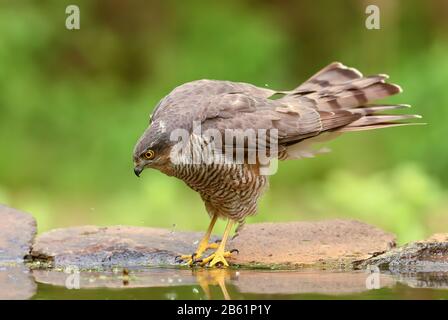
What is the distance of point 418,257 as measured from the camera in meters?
5.51

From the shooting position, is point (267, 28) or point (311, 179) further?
point (267, 28)

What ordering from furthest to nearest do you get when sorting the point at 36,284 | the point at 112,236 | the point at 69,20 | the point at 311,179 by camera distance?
1. the point at 69,20
2. the point at 311,179
3. the point at 112,236
4. the point at 36,284

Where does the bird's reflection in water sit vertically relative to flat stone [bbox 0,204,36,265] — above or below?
below

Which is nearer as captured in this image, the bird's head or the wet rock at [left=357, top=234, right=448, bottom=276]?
the wet rock at [left=357, top=234, right=448, bottom=276]

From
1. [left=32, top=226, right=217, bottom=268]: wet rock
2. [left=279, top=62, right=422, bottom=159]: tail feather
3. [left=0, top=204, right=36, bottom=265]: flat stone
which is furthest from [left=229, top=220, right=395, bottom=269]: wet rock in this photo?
[left=0, top=204, right=36, bottom=265]: flat stone

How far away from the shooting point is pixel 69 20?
35.4 ft

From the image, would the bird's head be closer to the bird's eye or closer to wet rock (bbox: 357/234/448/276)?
the bird's eye

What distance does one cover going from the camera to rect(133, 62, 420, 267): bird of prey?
583cm

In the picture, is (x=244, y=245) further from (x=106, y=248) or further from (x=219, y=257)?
(x=106, y=248)

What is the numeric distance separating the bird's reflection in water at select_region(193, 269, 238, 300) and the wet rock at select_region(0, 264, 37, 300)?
2.90 feet

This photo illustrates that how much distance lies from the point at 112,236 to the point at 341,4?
6.24 meters

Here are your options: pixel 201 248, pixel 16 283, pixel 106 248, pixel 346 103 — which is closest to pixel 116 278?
pixel 16 283

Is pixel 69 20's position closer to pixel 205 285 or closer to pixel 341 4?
pixel 341 4
